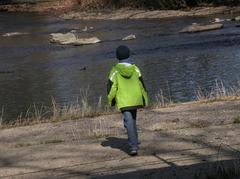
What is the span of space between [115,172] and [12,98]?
11.9m

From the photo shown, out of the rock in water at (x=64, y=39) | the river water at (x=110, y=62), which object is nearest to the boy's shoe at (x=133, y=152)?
the river water at (x=110, y=62)

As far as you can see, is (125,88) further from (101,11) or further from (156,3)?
(101,11)

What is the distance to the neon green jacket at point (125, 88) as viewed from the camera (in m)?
8.73

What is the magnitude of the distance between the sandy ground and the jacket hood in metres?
1.10

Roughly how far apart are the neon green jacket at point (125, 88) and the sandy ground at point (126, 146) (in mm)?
726

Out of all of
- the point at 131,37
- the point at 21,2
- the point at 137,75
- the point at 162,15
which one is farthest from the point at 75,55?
the point at 21,2

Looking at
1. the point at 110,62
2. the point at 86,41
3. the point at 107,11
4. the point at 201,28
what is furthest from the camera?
the point at 107,11

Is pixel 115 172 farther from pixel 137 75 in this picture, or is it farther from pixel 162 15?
pixel 162 15

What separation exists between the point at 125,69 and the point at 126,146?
4.60 ft

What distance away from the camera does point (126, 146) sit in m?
9.62

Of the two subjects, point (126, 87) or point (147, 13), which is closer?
point (126, 87)

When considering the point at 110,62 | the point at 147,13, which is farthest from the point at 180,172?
the point at 147,13

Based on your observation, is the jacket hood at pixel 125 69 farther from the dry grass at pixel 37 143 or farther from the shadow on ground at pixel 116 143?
the dry grass at pixel 37 143

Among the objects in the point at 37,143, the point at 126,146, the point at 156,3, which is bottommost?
Result: the point at 156,3
